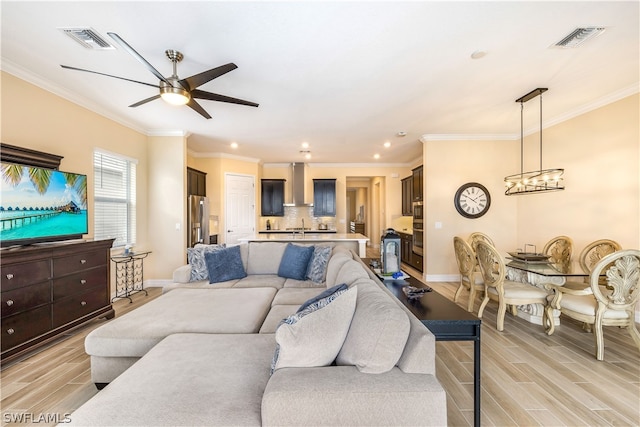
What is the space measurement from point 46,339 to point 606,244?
20.7 feet

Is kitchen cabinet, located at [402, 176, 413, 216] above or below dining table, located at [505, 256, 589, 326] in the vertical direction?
above

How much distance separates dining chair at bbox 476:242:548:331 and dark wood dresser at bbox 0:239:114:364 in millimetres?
4614

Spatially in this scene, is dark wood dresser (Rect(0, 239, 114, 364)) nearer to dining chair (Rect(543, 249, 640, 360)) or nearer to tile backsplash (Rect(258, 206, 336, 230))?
tile backsplash (Rect(258, 206, 336, 230))

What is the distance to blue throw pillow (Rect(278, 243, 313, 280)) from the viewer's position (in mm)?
3455

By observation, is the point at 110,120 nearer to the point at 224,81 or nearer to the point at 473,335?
the point at 224,81

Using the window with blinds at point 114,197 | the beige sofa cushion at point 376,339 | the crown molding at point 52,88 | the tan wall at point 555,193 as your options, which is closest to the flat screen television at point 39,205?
the window with blinds at point 114,197

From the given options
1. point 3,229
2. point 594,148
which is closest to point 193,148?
point 3,229

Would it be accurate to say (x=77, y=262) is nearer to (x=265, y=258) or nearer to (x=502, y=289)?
(x=265, y=258)

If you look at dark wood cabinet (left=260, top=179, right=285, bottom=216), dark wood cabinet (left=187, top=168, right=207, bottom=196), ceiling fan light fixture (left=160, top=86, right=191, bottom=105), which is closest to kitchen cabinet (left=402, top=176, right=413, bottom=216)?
dark wood cabinet (left=260, top=179, right=285, bottom=216)

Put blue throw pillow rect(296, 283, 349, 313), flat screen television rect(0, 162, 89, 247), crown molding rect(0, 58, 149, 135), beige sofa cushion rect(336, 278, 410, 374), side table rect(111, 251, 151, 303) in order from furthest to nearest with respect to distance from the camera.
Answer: side table rect(111, 251, 151, 303)
crown molding rect(0, 58, 149, 135)
flat screen television rect(0, 162, 89, 247)
blue throw pillow rect(296, 283, 349, 313)
beige sofa cushion rect(336, 278, 410, 374)

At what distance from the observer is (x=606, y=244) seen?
10.8 feet

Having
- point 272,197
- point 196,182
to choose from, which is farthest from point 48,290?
point 272,197

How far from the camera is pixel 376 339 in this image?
122 cm

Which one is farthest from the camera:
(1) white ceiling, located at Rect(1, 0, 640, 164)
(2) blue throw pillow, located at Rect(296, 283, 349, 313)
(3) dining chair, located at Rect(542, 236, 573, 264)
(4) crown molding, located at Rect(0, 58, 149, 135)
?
(3) dining chair, located at Rect(542, 236, 573, 264)
